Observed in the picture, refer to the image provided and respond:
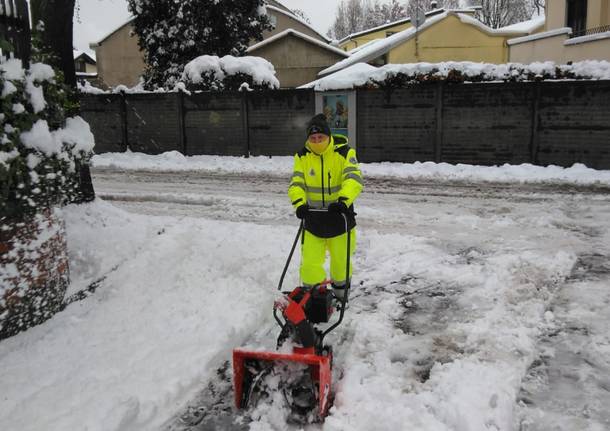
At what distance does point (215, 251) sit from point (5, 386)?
129 inches

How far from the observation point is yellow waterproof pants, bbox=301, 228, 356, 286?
13.7 feet

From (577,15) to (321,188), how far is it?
2336cm

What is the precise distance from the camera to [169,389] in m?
3.71

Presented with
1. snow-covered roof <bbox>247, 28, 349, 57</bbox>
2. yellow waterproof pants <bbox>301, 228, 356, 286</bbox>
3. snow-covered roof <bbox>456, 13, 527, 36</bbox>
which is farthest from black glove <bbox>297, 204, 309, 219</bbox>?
snow-covered roof <bbox>456, 13, 527, 36</bbox>

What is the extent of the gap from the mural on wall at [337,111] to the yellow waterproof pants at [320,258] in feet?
36.8

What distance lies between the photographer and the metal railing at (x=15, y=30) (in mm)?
4336

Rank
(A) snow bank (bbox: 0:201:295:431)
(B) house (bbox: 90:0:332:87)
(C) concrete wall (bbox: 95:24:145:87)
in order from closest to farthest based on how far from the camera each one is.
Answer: (A) snow bank (bbox: 0:201:295:431), (B) house (bbox: 90:0:332:87), (C) concrete wall (bbox: 95:24:145:87)

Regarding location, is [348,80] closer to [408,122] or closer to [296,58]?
[408,122]

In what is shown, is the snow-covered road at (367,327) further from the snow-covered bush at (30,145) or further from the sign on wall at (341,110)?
the sign on wall at (341,110)

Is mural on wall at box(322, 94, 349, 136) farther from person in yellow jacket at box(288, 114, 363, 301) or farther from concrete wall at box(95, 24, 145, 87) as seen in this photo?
concrete wall at box(95, 24, 145, 87)

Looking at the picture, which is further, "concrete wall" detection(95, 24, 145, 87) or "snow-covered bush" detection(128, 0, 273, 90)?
"concrete wall" detection(95, 24, 145, 87)

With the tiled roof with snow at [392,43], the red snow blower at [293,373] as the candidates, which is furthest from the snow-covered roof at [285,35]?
the red snow blower at [293,373]

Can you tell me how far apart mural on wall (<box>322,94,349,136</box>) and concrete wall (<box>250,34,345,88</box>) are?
43.6 feet

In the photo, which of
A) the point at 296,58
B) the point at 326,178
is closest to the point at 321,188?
the point at 326,178
